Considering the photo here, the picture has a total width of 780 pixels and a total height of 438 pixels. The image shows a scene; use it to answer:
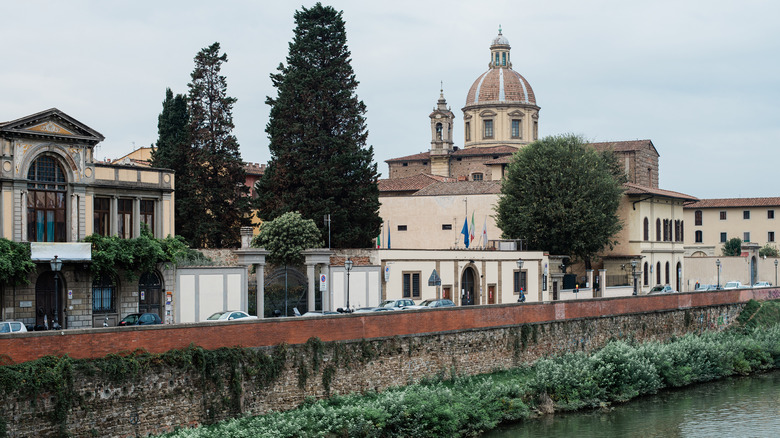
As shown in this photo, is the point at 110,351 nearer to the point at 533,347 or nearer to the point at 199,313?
the point at 199,313

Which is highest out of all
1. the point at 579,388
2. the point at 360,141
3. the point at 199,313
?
the point at 360,141

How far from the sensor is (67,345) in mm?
20094

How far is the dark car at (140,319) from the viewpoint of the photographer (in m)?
31.3

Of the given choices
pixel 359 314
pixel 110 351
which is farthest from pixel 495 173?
pixel 110 351

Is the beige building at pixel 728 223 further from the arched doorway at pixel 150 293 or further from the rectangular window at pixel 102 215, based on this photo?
the rectangular window at pixel 102 215

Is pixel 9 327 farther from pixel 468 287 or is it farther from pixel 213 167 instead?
pixel 468 287

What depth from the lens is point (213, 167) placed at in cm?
4581

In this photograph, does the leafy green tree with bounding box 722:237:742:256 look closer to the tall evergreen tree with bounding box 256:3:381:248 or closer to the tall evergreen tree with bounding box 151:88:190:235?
the tall evergreen tree with bounding box 256:3:381:248

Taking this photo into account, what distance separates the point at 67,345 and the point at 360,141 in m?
29.8

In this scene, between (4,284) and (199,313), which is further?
(199,313)

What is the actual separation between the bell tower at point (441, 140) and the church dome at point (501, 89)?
289cm

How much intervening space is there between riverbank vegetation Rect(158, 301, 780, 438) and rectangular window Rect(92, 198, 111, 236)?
46.8ft

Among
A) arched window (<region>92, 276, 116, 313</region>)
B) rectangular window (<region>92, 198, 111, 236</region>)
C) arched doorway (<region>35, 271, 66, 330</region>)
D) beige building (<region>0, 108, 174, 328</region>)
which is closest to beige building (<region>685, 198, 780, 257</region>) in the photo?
beige building (<region>0, 108, 174, 328</region>)

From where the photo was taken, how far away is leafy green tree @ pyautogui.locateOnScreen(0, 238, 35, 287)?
30.1 meters
